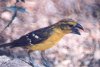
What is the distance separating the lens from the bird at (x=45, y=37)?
47.0 inches

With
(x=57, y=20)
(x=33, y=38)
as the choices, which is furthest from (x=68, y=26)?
(x=33, y=38)

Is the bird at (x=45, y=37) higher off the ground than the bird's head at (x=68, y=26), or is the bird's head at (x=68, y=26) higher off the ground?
the bird's head at (x=68, y=26)

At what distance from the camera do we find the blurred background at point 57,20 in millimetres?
1201

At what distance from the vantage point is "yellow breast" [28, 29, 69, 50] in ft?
3.93

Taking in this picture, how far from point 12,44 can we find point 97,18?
407mm

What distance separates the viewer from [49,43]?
1202 mm

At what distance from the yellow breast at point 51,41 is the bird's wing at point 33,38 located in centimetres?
1

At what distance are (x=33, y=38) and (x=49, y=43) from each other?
7 cm

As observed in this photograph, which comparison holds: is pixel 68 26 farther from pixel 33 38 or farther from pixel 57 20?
pixel 33 38

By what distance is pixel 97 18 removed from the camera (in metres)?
1.28

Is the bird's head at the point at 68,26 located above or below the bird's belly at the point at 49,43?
above

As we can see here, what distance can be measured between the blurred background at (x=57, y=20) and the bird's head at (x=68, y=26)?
2cm

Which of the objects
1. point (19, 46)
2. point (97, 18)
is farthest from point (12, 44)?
point (97, 18)

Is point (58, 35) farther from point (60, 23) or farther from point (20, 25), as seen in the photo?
point (20, 25)
